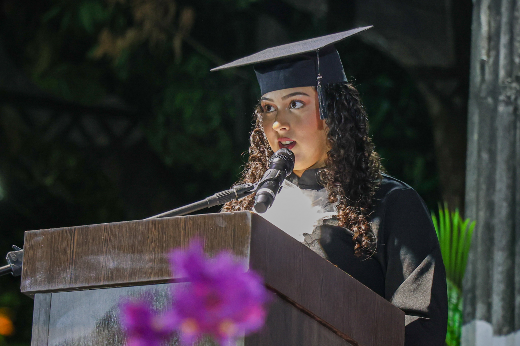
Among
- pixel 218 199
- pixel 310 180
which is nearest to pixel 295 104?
pixel 310 180

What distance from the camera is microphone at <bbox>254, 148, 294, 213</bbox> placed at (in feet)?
4.64

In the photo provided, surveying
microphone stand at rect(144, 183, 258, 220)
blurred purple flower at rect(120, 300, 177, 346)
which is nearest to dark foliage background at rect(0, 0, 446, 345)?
microphone stand at rect(144, 183, 258, 220)

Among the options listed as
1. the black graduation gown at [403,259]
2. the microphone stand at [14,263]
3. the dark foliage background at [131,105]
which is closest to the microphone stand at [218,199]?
the microphone stand at [14,263]

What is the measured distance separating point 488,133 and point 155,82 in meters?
4.52

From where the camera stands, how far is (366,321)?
1250mm

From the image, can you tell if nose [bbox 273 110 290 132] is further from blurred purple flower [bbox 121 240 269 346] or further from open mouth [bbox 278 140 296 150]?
blurred purple flower [bbox 121 240 269 346]

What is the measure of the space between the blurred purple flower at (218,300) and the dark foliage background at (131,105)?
5.53 meters

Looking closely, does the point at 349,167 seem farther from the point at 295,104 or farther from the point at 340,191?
the point at 295,104

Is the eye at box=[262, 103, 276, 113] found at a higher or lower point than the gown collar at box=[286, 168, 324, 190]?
higher

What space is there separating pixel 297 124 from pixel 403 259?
1.69 ft

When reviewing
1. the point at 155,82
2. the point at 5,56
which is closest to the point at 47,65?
the point at 5,56

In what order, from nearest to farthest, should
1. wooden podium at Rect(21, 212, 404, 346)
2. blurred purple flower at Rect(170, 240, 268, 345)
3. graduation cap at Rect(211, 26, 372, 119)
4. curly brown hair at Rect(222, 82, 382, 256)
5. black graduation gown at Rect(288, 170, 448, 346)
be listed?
blurred purple flower at Rect(170, 240, 268, 345) < wooden podium at Rect(21, 212, 404, 346) < black graduation gown at Rect(288, 170, 448, 346) < curly brown hair at Rect(222, 82, 382, 256) < graduation cap at Rect(211, 26, 372, 119)

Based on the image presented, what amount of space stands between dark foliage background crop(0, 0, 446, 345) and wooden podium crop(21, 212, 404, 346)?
513 centimetres

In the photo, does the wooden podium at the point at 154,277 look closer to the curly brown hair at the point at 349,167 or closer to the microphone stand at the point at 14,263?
the microphone stand at the point at 14,263
